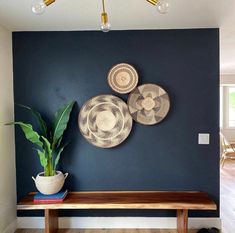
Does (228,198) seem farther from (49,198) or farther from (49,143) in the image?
(49,143)

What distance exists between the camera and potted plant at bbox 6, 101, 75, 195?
2.30m

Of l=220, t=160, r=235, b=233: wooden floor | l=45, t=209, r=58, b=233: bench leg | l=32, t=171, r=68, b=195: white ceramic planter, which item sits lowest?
l=220, t=160, r=235, b=233: wooden floor

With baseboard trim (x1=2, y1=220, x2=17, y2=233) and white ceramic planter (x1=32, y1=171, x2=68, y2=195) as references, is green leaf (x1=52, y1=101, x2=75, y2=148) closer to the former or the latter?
white ceramic planter (x1=32, y1=171, x2=68, y2=195)

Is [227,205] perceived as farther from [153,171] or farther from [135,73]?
[135,73]

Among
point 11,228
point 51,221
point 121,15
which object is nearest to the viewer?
point 121,15

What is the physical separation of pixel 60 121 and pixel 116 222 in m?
1.33

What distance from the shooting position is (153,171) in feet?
8.51

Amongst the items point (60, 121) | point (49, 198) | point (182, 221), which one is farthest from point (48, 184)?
point (182, 221)

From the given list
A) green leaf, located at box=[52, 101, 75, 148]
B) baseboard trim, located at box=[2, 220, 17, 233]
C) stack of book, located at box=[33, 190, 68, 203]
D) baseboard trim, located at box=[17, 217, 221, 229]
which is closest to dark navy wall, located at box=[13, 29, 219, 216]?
baseboard trim, located at box=[17, 217, 221, 229]

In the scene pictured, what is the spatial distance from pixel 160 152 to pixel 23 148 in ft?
5.20

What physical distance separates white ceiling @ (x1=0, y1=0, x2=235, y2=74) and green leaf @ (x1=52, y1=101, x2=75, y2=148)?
885 mm

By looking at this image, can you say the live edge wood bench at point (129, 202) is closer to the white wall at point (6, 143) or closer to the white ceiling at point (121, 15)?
the white wall at point (6, 143)

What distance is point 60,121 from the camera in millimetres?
2387

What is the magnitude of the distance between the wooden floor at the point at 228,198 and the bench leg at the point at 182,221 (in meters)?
0.56
